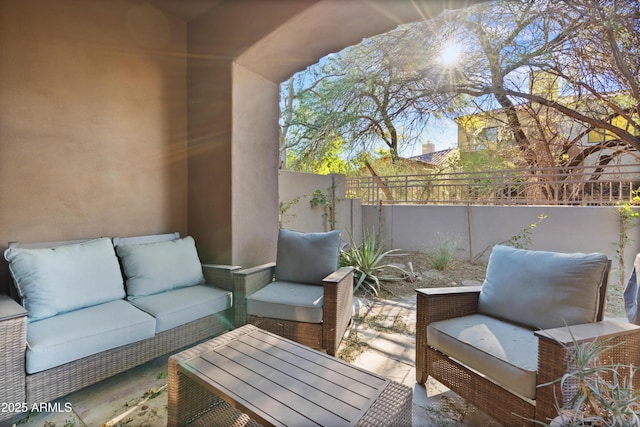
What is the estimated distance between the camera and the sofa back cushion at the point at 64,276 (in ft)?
6.68

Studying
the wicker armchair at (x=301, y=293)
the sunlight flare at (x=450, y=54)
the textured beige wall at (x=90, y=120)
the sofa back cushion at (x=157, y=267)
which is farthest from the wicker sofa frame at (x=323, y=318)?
the sunlight flare at (x=450, y=54)

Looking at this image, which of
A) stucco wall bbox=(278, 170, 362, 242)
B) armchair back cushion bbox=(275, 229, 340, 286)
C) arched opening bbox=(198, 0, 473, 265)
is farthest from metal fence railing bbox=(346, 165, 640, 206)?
armchair back cushion bbox=(275, 229, 340, 286)

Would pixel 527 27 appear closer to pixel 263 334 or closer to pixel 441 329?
pixel 441 329

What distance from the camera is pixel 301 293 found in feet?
8.65

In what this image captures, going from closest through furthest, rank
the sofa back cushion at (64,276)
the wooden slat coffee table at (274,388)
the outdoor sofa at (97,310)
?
the wooden slat coffee table at (274,388), the outdoor sofa at (97,310), the sofa back cushion at (64,276)

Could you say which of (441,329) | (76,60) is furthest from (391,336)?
A: (76,60)

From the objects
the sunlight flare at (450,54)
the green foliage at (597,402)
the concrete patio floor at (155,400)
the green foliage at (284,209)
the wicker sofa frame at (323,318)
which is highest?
the sunlight flare at (450,54)

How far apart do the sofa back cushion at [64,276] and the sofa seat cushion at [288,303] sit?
1104 mm

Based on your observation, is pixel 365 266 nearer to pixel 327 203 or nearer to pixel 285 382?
pixel 327 203

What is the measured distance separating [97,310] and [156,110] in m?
2.12

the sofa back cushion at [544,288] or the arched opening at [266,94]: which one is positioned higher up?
the arched opening at [266,94]

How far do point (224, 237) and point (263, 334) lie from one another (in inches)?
63.2

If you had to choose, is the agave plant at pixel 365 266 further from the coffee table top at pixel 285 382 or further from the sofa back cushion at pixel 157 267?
the coffee table top at pixel 285 382

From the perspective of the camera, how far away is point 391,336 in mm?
2930
